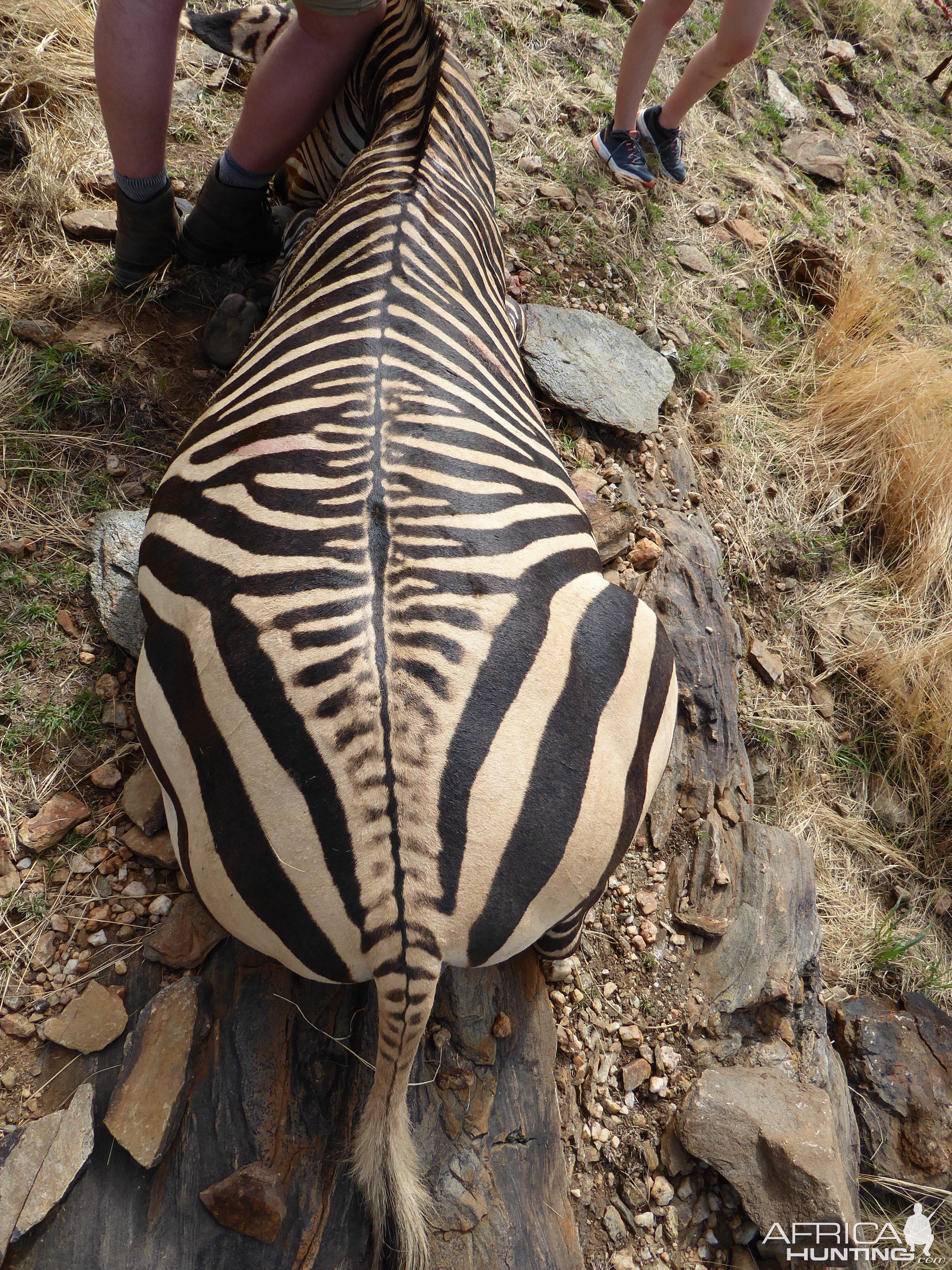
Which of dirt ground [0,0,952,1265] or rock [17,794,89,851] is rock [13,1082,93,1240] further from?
rock [17,794,89,851]

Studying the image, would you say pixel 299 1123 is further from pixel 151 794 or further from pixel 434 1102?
pixel 151 794

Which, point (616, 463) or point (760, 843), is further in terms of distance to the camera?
point (616, 463)

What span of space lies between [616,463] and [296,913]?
8.10ft

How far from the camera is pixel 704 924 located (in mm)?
2430

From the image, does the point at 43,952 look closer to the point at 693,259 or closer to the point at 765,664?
the point at 765,664

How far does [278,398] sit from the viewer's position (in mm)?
1888

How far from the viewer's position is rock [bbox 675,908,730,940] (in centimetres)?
242

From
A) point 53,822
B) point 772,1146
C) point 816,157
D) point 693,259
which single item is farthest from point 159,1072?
point 816,157

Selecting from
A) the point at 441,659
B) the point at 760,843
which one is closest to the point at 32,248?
the point at 441,659

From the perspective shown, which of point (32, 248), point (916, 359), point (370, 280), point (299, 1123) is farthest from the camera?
point (916, 359)

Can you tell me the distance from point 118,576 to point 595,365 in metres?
2.23

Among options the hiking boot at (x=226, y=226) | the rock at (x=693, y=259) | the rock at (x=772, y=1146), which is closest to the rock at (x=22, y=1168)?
the rock at (x=772, y=1146)

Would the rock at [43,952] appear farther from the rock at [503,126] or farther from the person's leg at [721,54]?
the person's leg at [721,54]

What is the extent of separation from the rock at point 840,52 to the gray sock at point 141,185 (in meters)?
6.19
